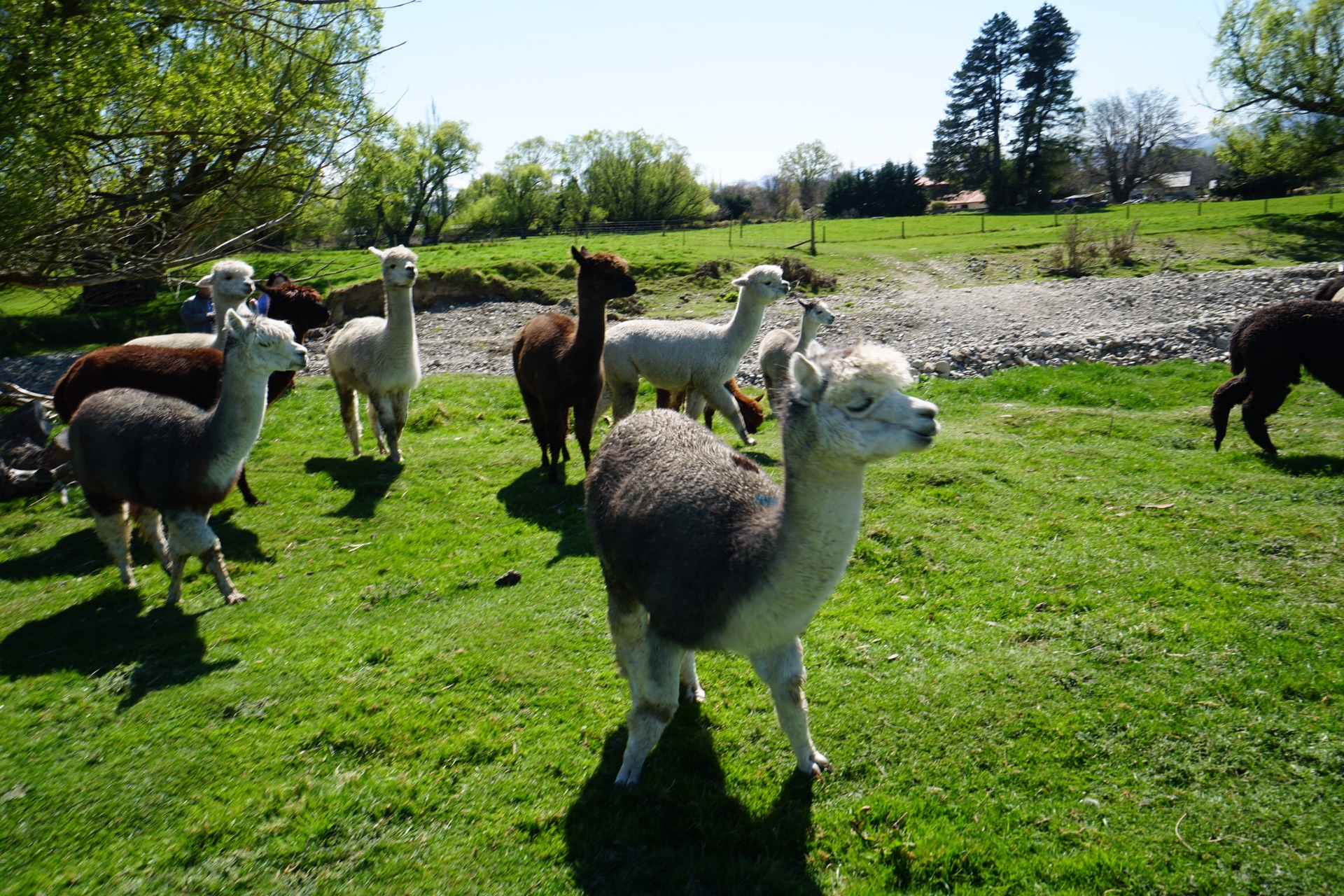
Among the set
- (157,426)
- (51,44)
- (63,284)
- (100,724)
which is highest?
(51,44)

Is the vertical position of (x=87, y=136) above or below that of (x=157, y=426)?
above

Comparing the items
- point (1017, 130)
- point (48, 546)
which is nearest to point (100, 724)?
point (48, 546)

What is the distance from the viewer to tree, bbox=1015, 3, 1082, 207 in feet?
172

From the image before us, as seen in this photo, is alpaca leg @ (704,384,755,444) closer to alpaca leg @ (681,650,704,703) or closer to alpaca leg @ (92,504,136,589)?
alpaca leg @ (681,650,704,703)

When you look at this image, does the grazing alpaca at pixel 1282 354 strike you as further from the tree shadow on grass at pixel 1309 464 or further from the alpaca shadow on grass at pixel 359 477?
the alpaca shadow on grass at pixel 359 477

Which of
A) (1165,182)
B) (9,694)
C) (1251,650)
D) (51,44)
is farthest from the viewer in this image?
(1165,182)

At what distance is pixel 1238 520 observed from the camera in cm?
637

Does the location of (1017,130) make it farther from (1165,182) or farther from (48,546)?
(48,546)

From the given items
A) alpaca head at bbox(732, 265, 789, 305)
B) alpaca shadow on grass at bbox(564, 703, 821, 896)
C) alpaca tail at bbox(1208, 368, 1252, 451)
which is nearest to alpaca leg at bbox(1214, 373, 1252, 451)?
alpaca tail at bbox(1208, 368, 1252, 451)

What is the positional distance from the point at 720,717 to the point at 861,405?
7.60 ft

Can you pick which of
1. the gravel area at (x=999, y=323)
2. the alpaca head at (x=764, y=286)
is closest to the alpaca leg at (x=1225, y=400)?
the gravel area at (x=999, y=323)

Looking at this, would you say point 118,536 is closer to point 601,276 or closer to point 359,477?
point 359,477

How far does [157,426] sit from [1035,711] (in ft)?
22.2

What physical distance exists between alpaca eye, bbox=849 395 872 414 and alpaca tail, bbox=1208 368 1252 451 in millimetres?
7579
